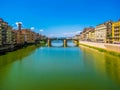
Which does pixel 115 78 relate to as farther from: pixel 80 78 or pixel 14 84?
pixel 14 84

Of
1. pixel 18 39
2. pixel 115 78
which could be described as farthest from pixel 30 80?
pixel 18 39

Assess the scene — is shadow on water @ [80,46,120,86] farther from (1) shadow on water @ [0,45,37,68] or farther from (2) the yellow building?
(2) the yellow building

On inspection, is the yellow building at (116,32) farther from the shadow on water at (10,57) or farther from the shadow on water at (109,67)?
the shadow on water at (10,57)

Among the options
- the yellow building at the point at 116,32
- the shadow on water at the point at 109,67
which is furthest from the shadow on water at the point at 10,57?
the yellow building at the point at 116,32

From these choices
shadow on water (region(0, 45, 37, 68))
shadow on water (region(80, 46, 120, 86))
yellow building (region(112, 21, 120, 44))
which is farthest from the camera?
yellow building (region(112, 21, 120, 44))

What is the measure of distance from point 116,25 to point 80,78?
133 ft

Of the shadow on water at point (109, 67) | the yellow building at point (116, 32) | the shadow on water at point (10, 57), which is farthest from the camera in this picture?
the yellow building at point (116, 32)

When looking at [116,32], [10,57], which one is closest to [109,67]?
[10,57]

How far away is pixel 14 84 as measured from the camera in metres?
17.2

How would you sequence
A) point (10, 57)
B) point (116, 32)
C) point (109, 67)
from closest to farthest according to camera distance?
point (109, 67), point (10, 57), point (116, 32)

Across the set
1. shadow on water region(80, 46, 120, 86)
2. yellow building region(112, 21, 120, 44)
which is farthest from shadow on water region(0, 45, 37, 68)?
yellow building region(112, 21, 120, 44)

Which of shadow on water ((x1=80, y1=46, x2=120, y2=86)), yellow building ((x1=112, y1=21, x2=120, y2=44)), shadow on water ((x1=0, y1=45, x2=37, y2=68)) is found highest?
yellow building ((x1=112, y1=21, x2=120, y2=44))

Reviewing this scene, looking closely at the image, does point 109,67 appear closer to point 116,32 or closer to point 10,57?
point 10,57

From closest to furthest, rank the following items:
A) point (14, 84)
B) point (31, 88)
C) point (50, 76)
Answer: point (31, 88) → point (14, 84) → point (50, 76)
